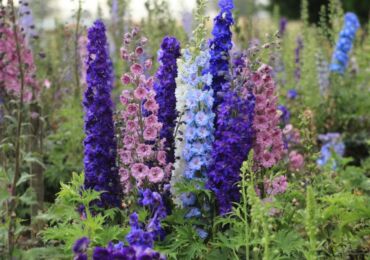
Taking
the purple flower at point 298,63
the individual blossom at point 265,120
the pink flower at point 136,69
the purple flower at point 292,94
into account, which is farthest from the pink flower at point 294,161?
the purple flower at point 298,63

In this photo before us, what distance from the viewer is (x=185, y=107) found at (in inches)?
150

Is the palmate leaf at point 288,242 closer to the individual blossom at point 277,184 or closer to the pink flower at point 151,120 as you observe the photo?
the individual blossom at point 277,184

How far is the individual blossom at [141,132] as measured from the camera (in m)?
3.65

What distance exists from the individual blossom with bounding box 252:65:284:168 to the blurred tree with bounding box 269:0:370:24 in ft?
61.3

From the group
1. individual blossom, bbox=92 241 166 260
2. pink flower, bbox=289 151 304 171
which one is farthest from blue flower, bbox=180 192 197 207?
pink flower, bbox=289 151 304 171

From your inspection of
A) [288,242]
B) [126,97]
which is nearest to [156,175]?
[126,97]

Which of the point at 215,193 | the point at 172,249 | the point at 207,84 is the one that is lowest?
the point at 172,249

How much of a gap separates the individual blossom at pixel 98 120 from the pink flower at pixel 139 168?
0.20 meters

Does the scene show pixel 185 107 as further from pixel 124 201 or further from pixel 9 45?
pixel 9 45

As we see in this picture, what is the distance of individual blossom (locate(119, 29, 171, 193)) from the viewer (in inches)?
144

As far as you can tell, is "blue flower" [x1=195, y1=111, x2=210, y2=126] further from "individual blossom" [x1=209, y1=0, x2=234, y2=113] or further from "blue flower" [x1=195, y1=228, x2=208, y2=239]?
"blue flower" [x1=195, y1=228, x2=208, y2=239]

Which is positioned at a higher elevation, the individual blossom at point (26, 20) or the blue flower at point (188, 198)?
the individual blossom at point (26, 20)

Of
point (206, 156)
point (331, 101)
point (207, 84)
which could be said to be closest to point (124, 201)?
point (206, 156)

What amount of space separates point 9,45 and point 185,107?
1648 mm
